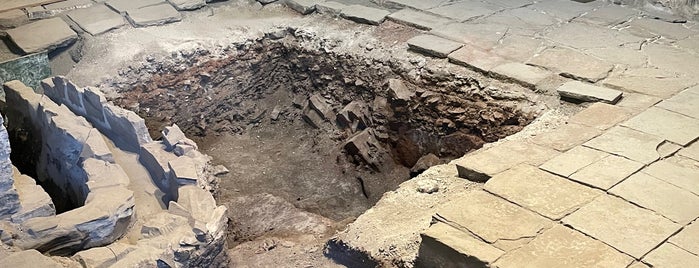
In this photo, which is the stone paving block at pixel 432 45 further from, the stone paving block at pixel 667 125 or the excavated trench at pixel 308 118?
the stone paving block at pixel 667 125

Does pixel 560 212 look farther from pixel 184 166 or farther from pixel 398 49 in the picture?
pixel 398 49

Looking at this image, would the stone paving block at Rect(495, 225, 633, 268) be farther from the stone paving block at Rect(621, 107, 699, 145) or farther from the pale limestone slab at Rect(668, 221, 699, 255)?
the stone paving block at Rect(621, 107, 699, 145)

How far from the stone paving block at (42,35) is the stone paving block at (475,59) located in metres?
3.19

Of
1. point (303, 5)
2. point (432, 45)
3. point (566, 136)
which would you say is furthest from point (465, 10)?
point (566, 136)

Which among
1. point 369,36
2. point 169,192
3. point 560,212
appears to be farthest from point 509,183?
point 369,36

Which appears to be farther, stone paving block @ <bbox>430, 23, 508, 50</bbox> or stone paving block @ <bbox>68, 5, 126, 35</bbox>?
stone paving block @ <bbox>68, 5, 126, 35</bbox>

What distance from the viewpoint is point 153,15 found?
5.89m

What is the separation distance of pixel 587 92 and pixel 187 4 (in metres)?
3.70

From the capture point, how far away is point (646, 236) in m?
2.84

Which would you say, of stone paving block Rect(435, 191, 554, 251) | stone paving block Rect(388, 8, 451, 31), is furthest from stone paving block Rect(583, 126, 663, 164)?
stone paving block Rect(388, 8, 451, 31)

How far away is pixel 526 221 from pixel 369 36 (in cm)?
300

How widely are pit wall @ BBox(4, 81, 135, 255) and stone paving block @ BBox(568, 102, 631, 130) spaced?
8.72 ft

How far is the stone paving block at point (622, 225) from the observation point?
2.79m

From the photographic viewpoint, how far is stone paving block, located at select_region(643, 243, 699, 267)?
266 cm
